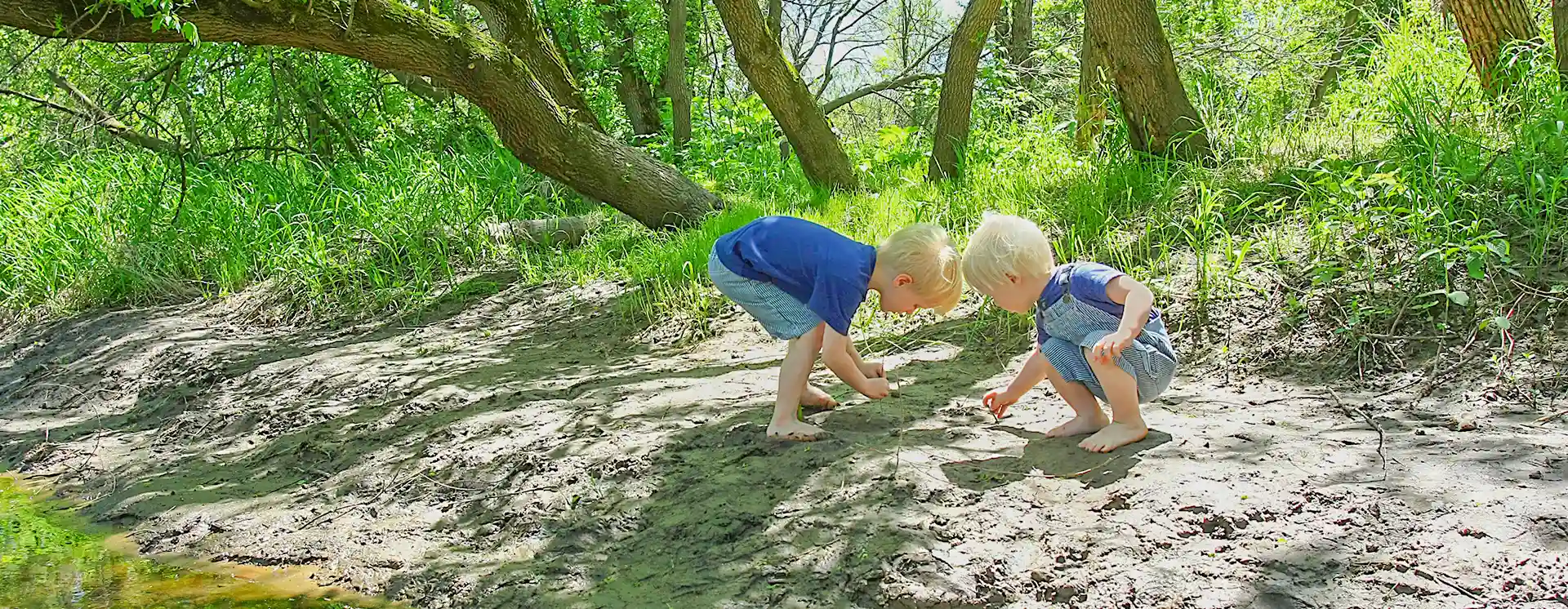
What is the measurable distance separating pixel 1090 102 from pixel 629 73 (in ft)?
25.7

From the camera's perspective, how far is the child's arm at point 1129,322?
9.86 feet

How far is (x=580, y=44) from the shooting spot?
43.2ft

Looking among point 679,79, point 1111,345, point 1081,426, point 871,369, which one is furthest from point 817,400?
point 679,79

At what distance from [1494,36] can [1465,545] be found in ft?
13.4

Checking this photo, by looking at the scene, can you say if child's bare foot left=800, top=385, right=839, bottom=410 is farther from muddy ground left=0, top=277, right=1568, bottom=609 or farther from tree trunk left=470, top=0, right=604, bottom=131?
tree trunk left=470, top=0, right=604, bottom=131

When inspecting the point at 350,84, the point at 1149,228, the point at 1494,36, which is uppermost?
the point at 350,84

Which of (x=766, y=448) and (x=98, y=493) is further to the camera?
(x=98, y=493)

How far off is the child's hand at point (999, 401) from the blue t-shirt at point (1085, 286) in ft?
1.22

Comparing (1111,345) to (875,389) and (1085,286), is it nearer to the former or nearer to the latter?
(1085,286)

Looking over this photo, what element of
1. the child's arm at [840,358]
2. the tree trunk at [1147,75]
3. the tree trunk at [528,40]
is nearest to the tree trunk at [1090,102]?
the tree trunk at [1147,75]

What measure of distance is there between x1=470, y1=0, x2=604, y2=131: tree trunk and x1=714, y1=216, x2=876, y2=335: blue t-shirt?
13.5ft

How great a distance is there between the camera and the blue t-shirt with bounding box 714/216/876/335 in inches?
143

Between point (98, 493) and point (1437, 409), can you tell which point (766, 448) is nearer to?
point (1437, 409)

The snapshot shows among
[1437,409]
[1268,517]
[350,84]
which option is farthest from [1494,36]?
[350,84]
